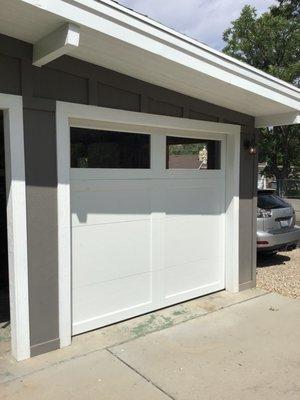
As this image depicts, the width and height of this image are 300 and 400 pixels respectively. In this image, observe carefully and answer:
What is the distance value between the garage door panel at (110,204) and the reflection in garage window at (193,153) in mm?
604

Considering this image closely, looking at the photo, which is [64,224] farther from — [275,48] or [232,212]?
[275,48]

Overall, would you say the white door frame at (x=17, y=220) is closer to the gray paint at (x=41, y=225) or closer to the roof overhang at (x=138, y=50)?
the gray paint at (x=41, y=225)

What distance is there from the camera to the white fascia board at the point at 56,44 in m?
3.26

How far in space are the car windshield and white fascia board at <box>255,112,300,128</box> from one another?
2449 millimetres

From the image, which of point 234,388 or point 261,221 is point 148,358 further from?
point 261,221

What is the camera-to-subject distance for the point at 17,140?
3695 mm

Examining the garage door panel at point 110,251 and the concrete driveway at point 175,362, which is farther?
the garage door panel at point 110,251

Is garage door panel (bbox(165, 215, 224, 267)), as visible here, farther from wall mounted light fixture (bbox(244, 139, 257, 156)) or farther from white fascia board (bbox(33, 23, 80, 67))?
white fascia board (bbox(33, 23, 80, 67))

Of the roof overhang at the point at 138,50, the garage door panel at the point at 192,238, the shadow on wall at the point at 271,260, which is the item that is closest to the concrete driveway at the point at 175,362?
the garage door panel at the point at 192,238

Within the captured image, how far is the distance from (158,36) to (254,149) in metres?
2.66

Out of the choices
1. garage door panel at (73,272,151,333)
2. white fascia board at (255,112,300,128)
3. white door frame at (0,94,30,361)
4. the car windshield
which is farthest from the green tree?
white door frame at (0,94,30,361)

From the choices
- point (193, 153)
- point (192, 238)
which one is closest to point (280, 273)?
point (192, 238)

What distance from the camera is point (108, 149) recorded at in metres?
4.61

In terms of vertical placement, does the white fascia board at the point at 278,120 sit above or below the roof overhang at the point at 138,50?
below
